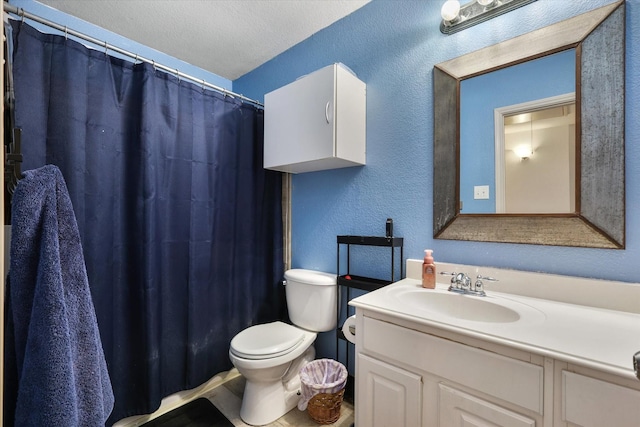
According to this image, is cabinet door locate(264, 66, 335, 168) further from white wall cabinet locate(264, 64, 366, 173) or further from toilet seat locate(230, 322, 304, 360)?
toilet seat locate(230, 322, 304, 360)

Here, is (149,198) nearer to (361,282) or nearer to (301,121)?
(301,121)

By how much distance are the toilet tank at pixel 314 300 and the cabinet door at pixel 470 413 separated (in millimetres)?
810

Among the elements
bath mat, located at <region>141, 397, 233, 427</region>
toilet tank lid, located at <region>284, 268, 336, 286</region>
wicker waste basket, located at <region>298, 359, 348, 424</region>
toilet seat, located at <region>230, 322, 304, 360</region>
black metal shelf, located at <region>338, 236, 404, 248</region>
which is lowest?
bath mat, located at <region>141, 397, 233, 427</region>

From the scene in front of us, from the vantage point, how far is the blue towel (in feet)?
2.16

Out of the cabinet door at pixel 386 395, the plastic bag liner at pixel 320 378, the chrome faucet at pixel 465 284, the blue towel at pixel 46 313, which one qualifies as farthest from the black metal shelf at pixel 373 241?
the blue towel at pixel 46 313

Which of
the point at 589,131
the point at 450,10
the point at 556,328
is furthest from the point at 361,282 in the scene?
the point at 450,10

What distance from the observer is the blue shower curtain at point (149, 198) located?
1.24 meters

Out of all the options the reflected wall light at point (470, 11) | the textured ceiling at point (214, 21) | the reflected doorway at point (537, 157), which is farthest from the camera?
the textured ceiling at point (214, 21)

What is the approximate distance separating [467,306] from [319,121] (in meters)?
1.13

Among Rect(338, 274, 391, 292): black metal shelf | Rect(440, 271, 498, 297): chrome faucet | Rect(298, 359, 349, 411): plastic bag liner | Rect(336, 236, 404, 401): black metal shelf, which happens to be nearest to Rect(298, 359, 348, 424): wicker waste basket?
Rect(298, 359, 349, 411): plastic bag liner

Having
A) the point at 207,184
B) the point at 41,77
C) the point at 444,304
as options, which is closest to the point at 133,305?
the point at 207,184

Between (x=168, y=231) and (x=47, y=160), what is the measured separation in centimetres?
58

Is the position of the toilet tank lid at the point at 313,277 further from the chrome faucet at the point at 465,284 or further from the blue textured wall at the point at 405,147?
the chrome faucet at the point at 465,284

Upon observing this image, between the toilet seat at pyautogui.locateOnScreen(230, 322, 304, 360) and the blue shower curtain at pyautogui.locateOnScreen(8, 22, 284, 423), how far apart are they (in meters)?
0.31
